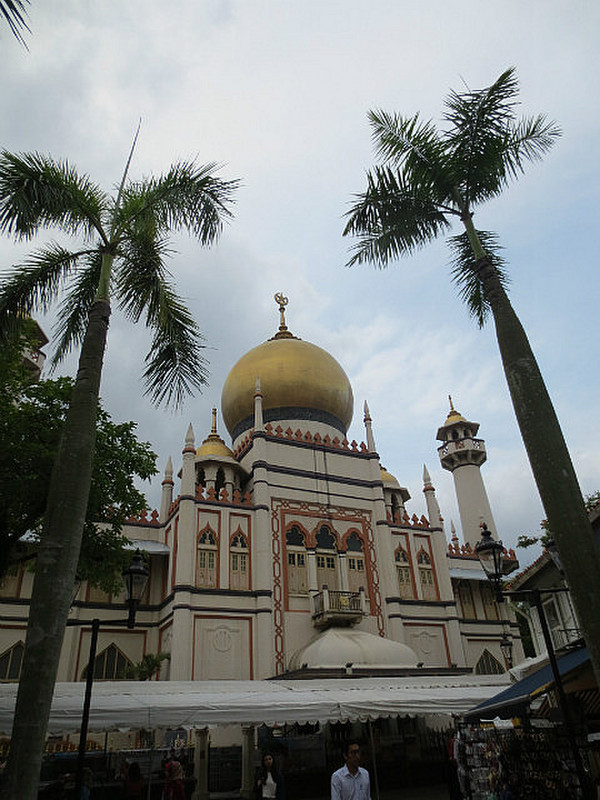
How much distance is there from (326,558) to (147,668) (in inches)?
303

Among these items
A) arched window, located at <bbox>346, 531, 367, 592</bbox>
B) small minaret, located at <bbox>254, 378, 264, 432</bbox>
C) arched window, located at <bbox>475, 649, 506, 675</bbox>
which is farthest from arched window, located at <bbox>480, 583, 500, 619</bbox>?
small minaret, located at <bbox>254, 378, 264, 432</bbox>

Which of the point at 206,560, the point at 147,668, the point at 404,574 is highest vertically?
the point at 404,574

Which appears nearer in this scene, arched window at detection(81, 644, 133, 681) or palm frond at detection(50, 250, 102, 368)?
palm frond at detection(50, 250, 102, 368)

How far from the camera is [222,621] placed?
2062 centimetres

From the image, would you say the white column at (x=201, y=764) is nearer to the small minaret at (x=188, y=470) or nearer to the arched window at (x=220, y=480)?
the small minaret at (x=188, y=470)

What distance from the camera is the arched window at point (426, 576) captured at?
2503 cm

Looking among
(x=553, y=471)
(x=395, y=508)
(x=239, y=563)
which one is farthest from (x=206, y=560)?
(x=553, y=471)

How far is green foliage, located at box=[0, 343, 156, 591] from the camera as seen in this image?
11477 millimetres

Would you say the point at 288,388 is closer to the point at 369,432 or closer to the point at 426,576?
the point at 369,432

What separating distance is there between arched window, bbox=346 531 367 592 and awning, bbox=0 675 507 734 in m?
8.58

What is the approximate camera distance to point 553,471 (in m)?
7.06

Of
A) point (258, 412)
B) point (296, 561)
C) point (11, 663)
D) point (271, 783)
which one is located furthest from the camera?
point (258, 412)

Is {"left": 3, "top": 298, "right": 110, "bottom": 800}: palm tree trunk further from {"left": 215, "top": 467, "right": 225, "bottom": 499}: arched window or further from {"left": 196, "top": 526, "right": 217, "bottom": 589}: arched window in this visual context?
{"left": 215, "top": 467, "right": 225, "bottom": 499}: arched window

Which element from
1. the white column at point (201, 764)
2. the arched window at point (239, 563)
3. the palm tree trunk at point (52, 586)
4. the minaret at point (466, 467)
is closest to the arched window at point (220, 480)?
the arched window at point (239, 563)
